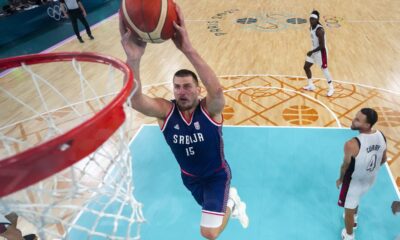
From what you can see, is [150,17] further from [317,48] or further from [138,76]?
[317,48]

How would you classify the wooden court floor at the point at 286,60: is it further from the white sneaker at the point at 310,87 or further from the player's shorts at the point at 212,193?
the player's shorts at the point at 212,193

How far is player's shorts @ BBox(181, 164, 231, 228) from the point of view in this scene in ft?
9.13

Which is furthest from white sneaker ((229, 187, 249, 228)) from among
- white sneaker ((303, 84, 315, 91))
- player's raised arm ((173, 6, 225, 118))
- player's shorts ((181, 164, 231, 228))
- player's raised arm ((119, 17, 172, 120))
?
white sneaker ((303, 84, 315, 91))

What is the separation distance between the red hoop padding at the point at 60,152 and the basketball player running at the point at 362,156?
2.01m

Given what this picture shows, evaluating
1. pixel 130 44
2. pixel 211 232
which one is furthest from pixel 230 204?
pixel 130 44

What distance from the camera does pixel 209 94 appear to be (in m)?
2.37

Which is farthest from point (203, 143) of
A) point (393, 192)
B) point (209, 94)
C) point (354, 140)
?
point (393, 192)

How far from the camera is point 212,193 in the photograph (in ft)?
9.46

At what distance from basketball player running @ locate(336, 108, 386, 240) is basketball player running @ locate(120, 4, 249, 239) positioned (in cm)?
108

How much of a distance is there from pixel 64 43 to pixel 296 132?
8164 millimetres

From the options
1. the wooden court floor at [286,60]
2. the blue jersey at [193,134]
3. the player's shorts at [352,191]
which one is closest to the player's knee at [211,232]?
the blue jersey at [193,134]

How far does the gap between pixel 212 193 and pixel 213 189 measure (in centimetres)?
4

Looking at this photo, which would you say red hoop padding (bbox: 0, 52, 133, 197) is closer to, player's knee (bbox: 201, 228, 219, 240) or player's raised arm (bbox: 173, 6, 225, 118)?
player's raised arm (bbox: 173, 6, 225, 118)

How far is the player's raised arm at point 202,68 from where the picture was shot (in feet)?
6.79
